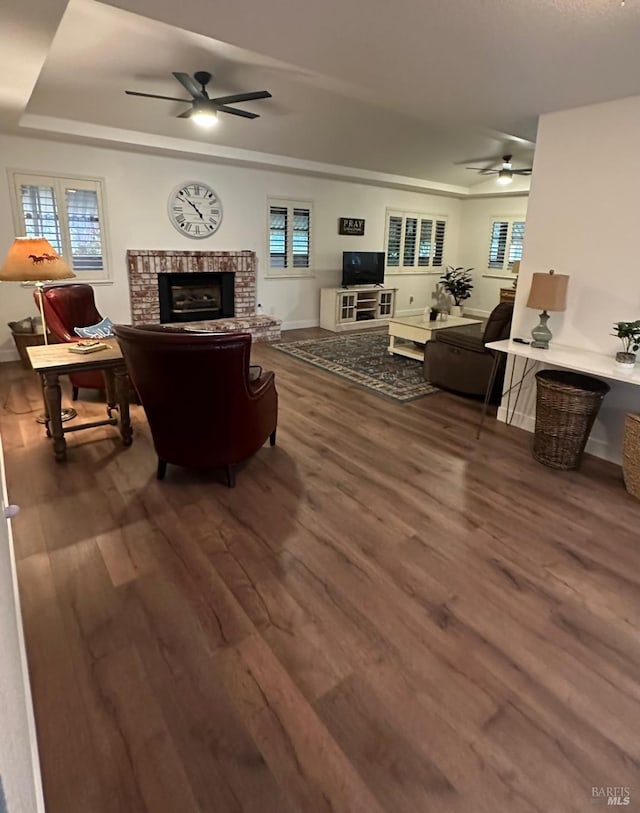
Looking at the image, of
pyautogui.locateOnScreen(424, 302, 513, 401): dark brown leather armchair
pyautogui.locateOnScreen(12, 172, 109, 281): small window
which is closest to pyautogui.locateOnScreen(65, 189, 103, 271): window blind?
pyautogui.locateOnScreen(12, 172, 109, 281): small window

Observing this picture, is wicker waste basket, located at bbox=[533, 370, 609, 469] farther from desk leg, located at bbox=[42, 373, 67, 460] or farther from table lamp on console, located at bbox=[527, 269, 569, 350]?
desk leg, located at bbox=[42, 373, 67, 460]

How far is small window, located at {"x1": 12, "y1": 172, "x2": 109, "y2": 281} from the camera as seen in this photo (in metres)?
5.26

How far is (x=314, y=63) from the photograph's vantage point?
272 cm

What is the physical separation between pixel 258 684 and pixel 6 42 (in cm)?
352

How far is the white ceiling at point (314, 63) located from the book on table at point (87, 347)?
1.76 m

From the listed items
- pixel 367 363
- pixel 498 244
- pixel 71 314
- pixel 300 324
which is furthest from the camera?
pixel 498 244

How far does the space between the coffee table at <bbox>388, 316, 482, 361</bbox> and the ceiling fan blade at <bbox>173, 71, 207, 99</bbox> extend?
3.22 meters

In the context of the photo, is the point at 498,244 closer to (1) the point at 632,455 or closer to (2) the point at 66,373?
(1) the point at 632,455

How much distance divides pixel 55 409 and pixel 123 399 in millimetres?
440

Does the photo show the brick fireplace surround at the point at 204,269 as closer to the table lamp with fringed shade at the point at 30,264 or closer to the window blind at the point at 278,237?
the window blind at the point at 278,237

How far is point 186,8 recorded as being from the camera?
2123 millimetres

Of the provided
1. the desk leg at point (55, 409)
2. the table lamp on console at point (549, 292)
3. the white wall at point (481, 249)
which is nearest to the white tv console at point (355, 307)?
the white wall at point (481, 249)

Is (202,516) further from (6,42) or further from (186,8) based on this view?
(6,42)
